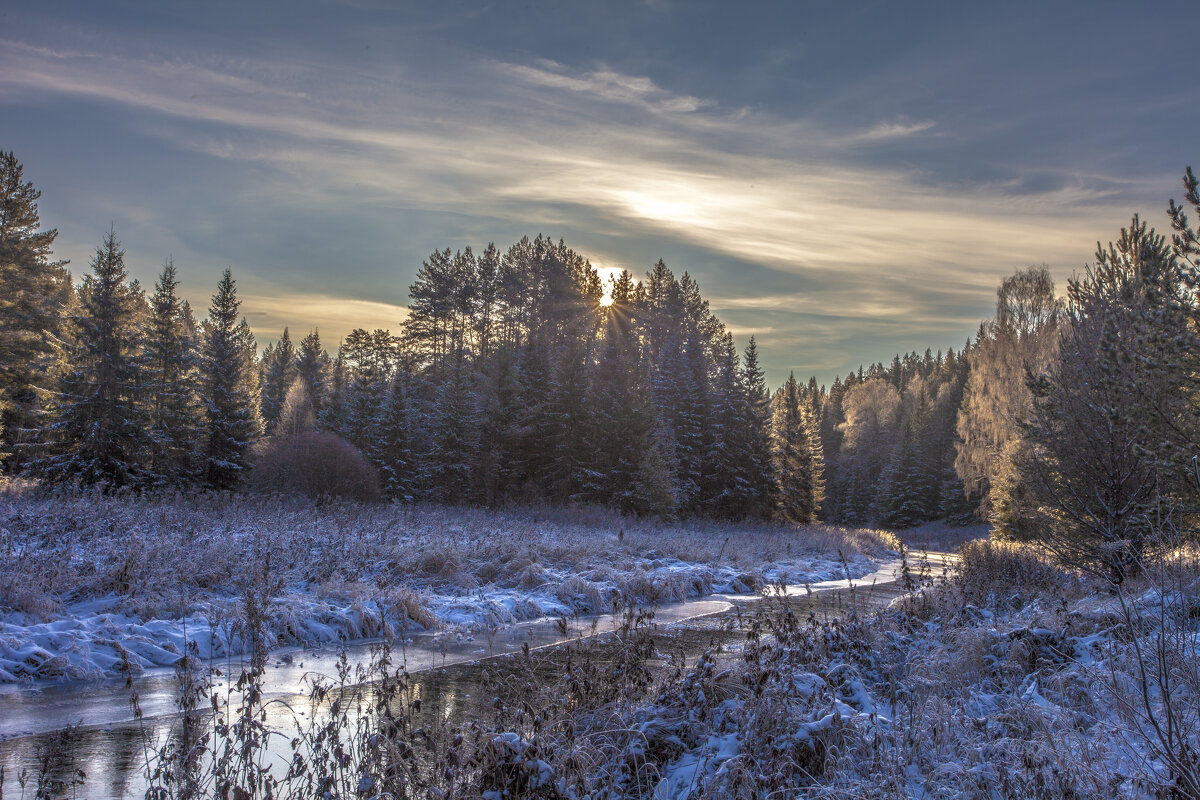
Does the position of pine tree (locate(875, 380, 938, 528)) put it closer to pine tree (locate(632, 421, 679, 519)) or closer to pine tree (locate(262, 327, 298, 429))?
pine tree (locate(632, 421, 679, 519))

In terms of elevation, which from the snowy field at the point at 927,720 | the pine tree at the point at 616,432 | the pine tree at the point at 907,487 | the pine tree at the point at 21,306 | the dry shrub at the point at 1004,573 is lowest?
the pine tree at the point at 907,487

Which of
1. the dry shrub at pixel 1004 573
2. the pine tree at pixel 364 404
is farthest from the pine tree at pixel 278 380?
the dry shrub at pixel 1004 573

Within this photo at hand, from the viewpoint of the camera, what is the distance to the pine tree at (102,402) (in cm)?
2588

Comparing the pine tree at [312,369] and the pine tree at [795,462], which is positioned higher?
the pine tree at [312,369]

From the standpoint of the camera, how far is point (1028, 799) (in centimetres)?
407

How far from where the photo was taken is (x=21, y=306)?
1193 inches

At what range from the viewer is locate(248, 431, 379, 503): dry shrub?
2741 cm

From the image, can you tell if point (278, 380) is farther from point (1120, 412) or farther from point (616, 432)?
A: point (1120, 412)

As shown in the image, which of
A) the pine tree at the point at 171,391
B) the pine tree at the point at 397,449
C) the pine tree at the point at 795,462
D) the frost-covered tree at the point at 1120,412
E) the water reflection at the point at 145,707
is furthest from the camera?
the pine tree at the point at 795,462

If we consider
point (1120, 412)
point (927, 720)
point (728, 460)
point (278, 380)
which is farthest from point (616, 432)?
point (278, 380)

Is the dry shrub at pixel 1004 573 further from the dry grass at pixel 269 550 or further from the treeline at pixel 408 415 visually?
the treeline at pixel 408 415

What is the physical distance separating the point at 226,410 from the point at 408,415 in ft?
25.4

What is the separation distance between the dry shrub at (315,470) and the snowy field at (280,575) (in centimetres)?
535

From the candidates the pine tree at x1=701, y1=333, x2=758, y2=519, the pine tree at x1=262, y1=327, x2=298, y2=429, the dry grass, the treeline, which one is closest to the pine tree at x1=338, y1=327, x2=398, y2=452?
the treeline
